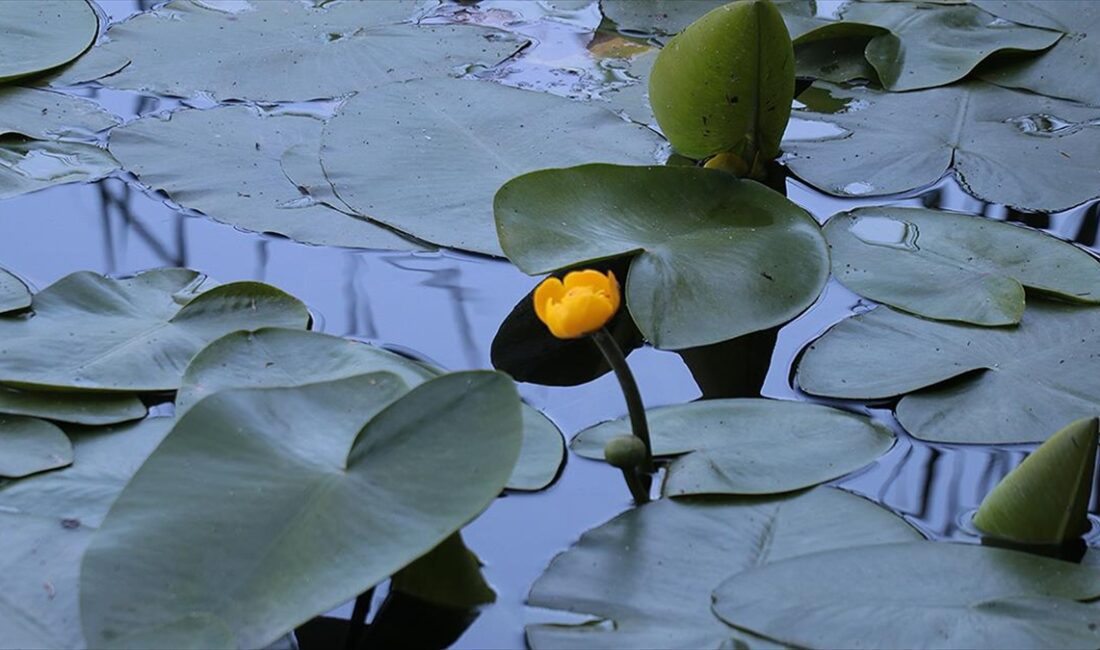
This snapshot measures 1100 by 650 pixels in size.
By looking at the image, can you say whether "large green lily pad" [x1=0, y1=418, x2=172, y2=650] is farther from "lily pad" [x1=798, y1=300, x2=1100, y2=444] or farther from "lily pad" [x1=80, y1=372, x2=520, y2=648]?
"lily pad" [x1=798, y1=300, x2=1100, y2=444]

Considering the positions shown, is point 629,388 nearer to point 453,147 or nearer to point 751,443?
point 751,443

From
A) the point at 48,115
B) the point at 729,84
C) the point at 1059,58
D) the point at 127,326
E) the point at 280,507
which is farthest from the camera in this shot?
the point at 1059,58

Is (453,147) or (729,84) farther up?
(729,84)

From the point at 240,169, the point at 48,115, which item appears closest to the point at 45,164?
the point at 48,115

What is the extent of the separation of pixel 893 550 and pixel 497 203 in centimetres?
63

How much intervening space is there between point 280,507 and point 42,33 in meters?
1.42

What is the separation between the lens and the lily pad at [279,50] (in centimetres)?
196

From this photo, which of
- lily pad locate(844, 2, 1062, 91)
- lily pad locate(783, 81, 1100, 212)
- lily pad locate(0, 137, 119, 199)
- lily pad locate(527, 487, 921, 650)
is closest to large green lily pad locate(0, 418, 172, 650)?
lily pad locate(527, 487, 921, 650)

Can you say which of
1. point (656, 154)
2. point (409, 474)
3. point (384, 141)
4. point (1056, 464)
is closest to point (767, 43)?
point (656, 154)

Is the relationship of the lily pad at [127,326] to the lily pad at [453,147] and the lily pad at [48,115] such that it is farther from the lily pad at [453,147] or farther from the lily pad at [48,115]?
the lily pad at [48,115]

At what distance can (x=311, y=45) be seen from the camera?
6.77 ft

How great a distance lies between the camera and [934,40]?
206 cm

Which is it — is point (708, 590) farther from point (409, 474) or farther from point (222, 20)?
point (222, 20)

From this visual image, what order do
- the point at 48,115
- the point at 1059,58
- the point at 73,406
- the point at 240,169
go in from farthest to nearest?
1. the point at 1059,58
2. the point at 48,115
3. the point at 240,169
4. the point at 73,406
